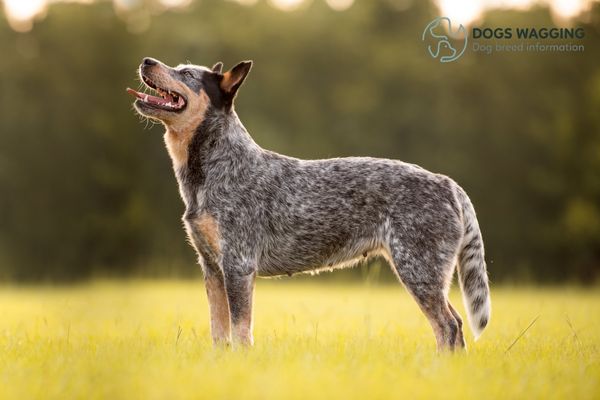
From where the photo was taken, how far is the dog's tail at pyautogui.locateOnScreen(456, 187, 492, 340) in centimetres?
650

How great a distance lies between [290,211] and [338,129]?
12679 mm

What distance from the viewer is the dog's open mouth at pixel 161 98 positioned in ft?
21.0

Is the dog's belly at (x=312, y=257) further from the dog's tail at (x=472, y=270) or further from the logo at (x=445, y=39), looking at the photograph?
the logo at (x=445, y=39)

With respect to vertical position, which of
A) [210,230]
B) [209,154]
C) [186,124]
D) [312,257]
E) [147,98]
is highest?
[147,98]

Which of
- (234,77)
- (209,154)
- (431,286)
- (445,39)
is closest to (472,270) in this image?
(431,286)

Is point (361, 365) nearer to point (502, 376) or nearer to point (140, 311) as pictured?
point (502, 376)

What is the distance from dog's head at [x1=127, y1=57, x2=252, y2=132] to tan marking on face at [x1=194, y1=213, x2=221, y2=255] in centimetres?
91

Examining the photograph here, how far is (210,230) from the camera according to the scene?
6.27m

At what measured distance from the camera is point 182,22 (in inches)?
812

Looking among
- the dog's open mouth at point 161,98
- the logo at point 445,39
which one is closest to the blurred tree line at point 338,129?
the logo at point 445,39

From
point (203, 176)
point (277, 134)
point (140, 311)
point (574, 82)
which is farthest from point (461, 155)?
point (203, 176)

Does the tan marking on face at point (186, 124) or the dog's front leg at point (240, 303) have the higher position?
the tan marking on face at point (186, 124)

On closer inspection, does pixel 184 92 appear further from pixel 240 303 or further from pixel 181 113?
pixel 240 303

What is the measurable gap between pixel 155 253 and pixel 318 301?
23.2 ft
